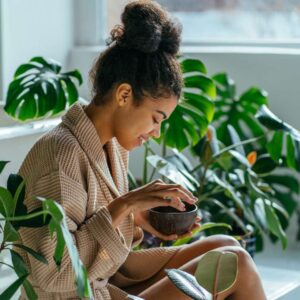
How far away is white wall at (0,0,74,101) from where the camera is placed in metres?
3.35

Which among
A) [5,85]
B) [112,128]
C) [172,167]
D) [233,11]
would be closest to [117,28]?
[112,128]

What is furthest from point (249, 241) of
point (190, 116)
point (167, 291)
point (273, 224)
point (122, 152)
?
point (167, 291)

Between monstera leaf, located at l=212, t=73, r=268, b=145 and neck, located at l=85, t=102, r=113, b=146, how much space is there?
1.22 m

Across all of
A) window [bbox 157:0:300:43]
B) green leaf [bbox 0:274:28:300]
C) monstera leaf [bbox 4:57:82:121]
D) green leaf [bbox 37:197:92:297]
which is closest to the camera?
green leaf [bbox 37:197:92:297]

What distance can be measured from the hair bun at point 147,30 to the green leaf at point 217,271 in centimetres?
71

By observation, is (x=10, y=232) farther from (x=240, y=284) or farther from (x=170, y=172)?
(x=170, y=172)

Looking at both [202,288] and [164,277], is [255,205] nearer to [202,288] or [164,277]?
[164,277]

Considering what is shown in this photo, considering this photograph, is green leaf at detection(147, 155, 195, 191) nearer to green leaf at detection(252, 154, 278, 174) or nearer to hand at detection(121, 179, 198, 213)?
hand at detection(121, 179, 198, 213)

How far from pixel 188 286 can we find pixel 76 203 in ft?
1.82

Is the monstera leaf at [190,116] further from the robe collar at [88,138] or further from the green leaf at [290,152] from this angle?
the robe collar at [88,138]

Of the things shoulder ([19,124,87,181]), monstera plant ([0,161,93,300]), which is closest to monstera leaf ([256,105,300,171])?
shoulder ([19,124,87,181])

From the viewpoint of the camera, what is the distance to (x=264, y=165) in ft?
10.1

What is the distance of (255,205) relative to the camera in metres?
2.95

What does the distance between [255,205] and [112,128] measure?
100 centimetres
